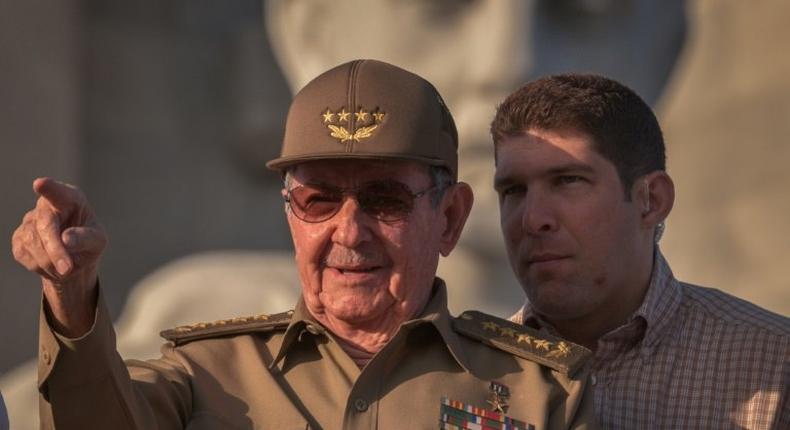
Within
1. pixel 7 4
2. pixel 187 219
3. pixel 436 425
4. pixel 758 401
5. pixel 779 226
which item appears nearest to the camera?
pixel 436 425

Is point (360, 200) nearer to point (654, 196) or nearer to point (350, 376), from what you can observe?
point (350, 376)

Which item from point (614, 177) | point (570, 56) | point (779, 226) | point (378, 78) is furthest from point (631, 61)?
point (378, 78)

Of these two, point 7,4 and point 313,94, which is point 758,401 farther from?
point 7,4

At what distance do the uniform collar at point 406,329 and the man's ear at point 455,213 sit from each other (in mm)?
110

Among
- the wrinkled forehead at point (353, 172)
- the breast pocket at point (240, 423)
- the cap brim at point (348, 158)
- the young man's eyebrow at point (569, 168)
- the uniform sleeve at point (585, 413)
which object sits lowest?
the breast pocket at point (240, 423)

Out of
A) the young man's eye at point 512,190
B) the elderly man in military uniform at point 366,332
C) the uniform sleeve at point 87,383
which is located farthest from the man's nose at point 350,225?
the young man's eye at point 512,190

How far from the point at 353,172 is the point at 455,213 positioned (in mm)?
201

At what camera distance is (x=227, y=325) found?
7.21 ft

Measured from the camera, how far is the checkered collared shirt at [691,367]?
7.91 feet

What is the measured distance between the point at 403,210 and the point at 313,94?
0.21m

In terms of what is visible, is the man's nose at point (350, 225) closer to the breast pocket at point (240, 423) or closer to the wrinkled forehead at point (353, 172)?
the wrinkled forehead at point (353, 172)

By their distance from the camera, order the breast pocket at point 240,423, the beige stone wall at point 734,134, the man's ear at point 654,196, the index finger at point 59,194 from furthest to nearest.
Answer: the beige stone wall at point 734,134 → the man's ear at point 654,196 → the breast pocket at point 240,423 → the index finger at point 59,194

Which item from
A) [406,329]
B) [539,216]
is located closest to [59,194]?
[406,329]

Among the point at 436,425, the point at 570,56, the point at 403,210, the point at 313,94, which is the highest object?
the point at 570,56
